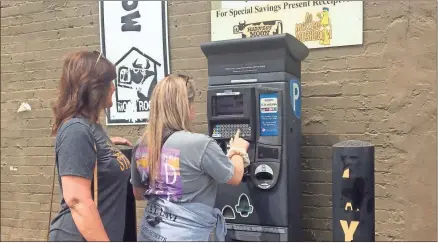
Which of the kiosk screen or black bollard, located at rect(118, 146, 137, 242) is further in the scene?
the kiosk screen

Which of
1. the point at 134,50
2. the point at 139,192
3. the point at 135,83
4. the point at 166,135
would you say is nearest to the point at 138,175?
the point at 139,192

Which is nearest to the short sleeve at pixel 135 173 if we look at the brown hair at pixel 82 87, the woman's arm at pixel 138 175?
the woman's arm at pixel 138 175

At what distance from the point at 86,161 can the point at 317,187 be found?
2203mm

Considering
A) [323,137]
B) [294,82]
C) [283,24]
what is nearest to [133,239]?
[294,82]

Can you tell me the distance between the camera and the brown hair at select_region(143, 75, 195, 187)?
2.44m

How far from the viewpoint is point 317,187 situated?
3.87m

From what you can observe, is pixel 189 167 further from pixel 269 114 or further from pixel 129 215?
pixel 269 114

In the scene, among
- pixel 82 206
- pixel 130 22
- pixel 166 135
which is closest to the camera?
pixel 82 206

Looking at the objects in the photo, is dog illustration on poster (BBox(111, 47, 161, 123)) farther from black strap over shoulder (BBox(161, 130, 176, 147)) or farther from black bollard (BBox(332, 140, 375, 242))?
black bollard (BBox(332, 140, 375, 242))

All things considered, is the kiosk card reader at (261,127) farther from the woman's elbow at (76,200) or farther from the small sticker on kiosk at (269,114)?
the woman's elbow at (76,200)

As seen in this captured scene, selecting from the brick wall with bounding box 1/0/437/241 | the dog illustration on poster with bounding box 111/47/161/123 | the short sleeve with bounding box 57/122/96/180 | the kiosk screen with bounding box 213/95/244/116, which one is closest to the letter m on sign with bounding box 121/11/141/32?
the dog illustration on poster with bounding box 111/47/161/123

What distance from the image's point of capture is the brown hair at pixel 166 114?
2.44m

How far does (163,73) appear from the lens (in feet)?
14.8

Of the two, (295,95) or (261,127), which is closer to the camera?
(261,127)
